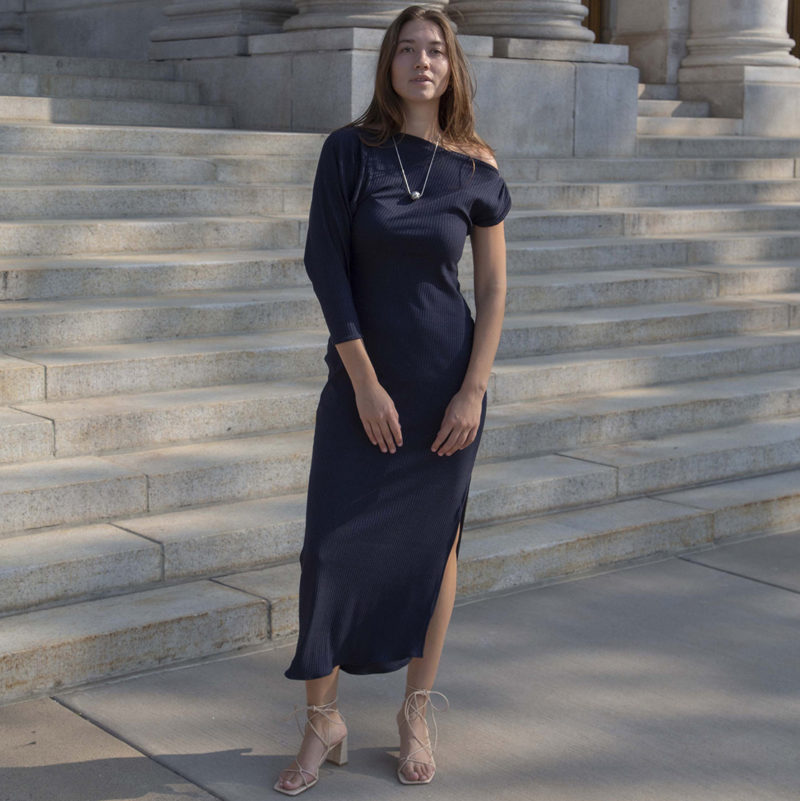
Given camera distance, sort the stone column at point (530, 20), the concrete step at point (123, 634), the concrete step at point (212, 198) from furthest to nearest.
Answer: the stone column at point (530, 20), the concrete step at point (212, 198), the concrete step at point (123, 634)

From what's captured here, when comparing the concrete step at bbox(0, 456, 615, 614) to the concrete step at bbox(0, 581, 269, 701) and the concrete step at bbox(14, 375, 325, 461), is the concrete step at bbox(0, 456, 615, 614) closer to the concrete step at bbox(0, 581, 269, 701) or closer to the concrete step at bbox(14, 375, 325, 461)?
the concrete step at bbox(0, 581, 269, 701)

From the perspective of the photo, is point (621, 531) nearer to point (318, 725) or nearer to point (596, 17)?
point (318, 725)

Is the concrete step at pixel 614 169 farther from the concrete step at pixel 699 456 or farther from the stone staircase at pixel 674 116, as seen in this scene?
the concrete step at pixel 699 456

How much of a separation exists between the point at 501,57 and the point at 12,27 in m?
5.46

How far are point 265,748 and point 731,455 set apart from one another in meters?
3.32

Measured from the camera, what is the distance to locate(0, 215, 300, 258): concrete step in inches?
259

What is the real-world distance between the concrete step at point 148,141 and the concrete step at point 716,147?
130 inches

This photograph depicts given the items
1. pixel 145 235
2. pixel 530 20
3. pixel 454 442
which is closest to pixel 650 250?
pixel 530 20

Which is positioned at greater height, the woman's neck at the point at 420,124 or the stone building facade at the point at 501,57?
the stone building facade at the point at 501,57

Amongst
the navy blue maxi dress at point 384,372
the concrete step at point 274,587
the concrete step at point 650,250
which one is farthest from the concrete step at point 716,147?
the navy blue maxi dress at point 384,372

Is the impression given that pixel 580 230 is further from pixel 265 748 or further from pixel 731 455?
pixel 265 748

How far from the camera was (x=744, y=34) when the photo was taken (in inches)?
479

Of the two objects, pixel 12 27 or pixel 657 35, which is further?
pixel 12 27

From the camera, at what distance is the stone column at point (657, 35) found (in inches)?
499
